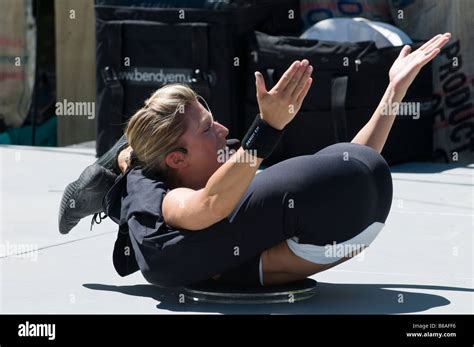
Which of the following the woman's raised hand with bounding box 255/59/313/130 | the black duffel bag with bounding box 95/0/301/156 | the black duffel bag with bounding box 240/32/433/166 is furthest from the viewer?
the black duffel bag with bounding box 95/0/301/156

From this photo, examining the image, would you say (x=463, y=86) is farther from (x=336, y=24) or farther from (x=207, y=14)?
(x=207, y=14)

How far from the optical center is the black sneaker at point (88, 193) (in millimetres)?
3668

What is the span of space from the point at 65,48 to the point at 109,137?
5.40ft

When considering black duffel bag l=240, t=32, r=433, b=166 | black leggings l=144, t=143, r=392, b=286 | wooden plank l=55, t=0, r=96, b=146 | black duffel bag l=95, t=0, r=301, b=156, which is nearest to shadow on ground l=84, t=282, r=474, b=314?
black leggings l=144, t=143, r=392, b=286

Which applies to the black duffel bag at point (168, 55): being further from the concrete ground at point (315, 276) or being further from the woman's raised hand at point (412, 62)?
the woman's raised hand at point (412, 62)

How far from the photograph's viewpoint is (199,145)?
328 centimetres

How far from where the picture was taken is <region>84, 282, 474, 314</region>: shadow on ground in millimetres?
3303

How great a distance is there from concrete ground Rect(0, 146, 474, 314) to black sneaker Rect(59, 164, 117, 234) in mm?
247

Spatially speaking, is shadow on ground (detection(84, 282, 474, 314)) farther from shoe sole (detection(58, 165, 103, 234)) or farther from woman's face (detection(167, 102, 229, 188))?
woman's face (detection(167, 102, 229, 188))

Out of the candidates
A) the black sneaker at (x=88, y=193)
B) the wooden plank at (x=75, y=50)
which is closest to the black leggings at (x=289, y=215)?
the black sneaker at (x=88, y=193)

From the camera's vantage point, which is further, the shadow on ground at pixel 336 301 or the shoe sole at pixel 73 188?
the shoe sole at pixel 73 188

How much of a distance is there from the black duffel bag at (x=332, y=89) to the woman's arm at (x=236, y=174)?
313 cm

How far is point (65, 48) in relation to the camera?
26.5ft
